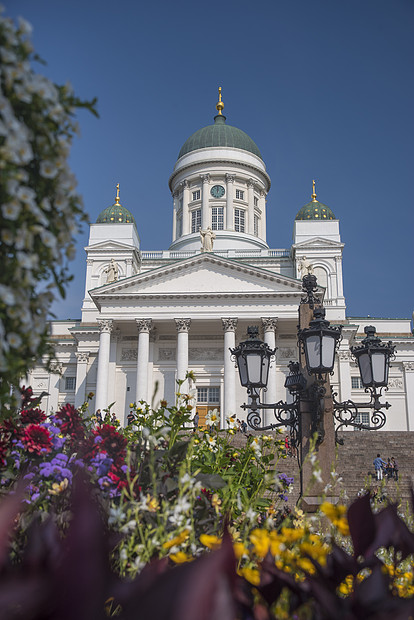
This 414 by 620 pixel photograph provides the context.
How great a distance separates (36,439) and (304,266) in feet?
144

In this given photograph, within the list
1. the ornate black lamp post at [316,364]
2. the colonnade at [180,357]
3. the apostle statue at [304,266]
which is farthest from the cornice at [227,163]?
the ornate black lamp post at [316,364]

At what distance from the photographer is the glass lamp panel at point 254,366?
9117 millimetres

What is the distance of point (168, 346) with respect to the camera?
145 ft

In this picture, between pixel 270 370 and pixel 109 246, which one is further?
pixel 109 246

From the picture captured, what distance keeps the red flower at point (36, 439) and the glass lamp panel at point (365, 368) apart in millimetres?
5152

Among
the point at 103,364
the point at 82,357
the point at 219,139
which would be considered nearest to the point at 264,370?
the point at 103,364

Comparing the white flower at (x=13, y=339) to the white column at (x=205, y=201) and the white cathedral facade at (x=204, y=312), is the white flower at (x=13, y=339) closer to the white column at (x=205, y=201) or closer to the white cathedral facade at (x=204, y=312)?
the white cathedral facade at (x=204, y=312)

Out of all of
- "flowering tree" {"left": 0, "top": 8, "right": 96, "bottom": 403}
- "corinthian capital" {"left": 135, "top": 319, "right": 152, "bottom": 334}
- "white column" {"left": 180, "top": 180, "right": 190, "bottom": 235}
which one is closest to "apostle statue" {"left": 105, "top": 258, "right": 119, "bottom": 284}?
"corinthian capital" {"left": 135, "top": 319, "right": 152, "bottom": 334}

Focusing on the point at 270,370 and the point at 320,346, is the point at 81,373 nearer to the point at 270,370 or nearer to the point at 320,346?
the point at 270,370

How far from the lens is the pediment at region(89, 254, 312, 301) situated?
136 ft

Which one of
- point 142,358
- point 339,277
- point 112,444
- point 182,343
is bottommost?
point 112,444

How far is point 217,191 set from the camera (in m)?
60.5

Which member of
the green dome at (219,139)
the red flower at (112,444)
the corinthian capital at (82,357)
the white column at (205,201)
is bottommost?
the red flower at (112,444)

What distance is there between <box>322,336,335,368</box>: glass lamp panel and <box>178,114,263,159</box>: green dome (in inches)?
2260
